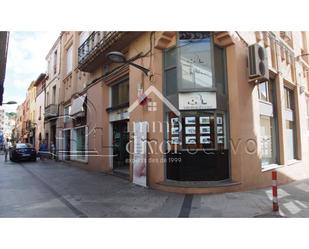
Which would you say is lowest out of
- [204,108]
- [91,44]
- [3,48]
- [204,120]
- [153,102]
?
[204,120]

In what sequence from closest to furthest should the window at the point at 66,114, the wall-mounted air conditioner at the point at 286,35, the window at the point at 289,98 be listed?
the wall-mounted air conditioner at the point at 286,35 → the window at the point at 289,98 → the window at the point at 66,114

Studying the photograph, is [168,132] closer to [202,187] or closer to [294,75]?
[202,187]

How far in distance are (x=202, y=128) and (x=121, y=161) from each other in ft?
16.3

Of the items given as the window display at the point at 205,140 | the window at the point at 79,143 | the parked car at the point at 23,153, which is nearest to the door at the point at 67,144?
the window at the point at 79,143

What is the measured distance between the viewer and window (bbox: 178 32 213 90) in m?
7.08

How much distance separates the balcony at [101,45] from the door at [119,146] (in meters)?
3.06

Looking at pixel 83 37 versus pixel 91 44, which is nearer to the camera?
pixel 91 44

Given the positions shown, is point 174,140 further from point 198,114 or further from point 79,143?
point 79,143

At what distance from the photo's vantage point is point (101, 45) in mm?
9945

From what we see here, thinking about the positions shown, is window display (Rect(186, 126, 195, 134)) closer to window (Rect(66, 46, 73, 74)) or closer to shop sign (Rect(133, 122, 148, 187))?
shop sign (Rect(133, 122, 148, 187))

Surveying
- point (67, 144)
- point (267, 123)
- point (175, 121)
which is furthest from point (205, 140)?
point (67, 144)

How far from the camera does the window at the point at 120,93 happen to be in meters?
9.91

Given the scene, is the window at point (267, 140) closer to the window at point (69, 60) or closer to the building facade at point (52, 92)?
the window at point (69, 60)

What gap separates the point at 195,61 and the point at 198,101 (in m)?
1.23
